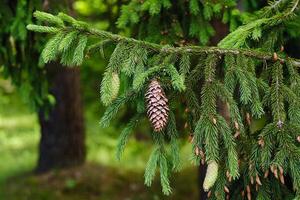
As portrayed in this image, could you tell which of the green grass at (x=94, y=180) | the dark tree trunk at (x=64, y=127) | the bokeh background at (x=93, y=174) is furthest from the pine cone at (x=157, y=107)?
the dark tree trunk at (x=64, y=127)

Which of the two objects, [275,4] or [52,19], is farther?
[275,4]

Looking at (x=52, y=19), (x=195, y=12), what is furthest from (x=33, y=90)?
(x=52, y=19)

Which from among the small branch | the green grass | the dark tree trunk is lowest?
the green grass

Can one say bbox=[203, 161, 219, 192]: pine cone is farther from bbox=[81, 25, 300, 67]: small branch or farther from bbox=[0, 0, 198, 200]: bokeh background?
bbox=[0, 0, 198, 200]: bokeh background

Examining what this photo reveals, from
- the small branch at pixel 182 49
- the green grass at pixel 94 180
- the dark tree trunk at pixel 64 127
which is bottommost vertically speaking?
the green grass at pixel 94 180

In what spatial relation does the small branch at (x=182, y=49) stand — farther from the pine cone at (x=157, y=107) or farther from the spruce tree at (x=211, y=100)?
the pine cone at (x=157, y=107)

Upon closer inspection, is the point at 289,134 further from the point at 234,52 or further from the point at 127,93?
the point at 127,93

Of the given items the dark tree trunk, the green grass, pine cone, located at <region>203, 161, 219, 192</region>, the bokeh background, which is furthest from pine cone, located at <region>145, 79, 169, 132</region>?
the dark tree trunk
